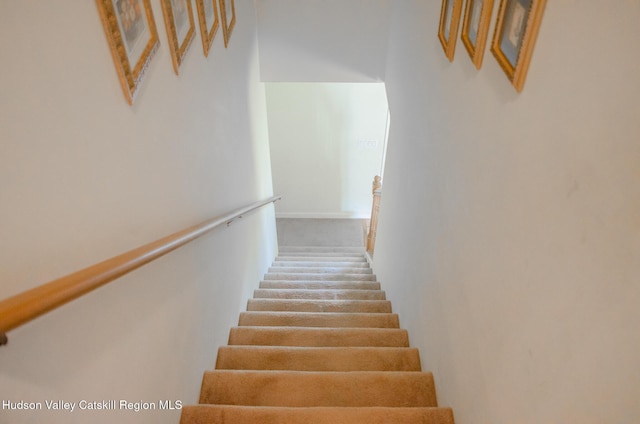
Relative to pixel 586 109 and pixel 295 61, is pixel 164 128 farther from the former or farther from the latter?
pixel 295 61

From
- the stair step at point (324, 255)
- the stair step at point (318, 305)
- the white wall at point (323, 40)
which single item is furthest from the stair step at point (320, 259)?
the white wall at point (323, 40)

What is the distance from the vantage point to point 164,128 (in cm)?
118

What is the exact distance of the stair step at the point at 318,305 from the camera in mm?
2451

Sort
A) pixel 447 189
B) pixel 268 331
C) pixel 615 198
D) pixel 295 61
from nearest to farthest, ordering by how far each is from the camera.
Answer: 1. pixel 615 198
2. pixel 447 189
3. pixel 268 331
4. pixel 295 61

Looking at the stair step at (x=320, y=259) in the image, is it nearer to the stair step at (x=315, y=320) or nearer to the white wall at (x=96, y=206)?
the stair step at (x=315, y=320)

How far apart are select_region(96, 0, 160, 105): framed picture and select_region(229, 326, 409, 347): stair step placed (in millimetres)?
1513

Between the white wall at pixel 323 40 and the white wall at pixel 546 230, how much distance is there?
2155 millimetres

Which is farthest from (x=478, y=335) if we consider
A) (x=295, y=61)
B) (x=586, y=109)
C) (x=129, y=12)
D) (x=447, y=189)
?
(x=295, y=61)

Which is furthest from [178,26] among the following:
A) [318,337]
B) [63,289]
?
[318,337]

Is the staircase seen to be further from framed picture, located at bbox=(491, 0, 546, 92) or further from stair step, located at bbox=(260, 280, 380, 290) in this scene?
framed picture, located at bbox=(491, 0, 546, 92)

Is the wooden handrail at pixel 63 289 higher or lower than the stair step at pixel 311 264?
lower

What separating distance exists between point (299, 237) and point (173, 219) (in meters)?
5.04

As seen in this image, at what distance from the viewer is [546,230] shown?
0.75 m

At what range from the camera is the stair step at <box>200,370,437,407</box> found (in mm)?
1478
